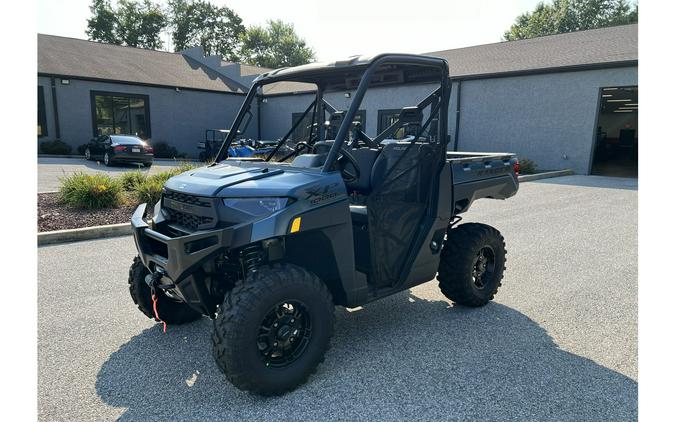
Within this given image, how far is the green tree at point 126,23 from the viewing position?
5138 cm

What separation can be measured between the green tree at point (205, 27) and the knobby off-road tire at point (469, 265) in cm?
5872

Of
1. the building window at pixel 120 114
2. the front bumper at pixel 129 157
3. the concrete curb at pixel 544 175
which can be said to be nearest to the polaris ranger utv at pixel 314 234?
the concrete curb at pixel 544 175

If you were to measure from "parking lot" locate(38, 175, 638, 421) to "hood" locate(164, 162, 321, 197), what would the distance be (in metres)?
1.23

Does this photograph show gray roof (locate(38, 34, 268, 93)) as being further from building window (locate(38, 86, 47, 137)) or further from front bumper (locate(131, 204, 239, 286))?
front bumper (locate(131, 204, 239, 286))

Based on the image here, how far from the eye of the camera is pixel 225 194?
2756 millimetres

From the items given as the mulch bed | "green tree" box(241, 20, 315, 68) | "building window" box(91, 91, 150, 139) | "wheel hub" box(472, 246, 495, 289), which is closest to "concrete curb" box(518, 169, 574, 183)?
"wheel hub" box(472, 246, 495, 289)

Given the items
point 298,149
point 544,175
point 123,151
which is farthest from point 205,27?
point 298,149

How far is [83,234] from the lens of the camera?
6.54 meters

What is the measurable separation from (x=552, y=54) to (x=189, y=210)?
62.0ft

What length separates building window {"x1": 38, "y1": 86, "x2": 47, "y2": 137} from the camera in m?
19.3

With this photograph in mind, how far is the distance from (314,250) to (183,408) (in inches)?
48.8

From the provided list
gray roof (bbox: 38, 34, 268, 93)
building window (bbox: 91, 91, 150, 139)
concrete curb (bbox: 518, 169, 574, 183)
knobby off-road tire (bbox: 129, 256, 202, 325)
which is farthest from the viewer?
building window (bbox: 91, 91, 150, 139)

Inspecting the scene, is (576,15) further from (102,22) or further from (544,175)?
(102,22)

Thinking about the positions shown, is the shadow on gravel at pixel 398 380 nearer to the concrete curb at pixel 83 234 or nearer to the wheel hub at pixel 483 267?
the wheel hub at pixel 483 267
